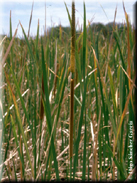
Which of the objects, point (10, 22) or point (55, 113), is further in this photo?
point (10, 22)

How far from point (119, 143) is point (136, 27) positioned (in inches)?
16.4

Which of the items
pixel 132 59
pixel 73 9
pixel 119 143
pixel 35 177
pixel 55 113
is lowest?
pixel 35 177

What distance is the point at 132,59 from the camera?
0.67m

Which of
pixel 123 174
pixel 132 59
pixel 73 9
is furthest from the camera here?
pixel 132 59

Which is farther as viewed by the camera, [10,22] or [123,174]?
[10,22]

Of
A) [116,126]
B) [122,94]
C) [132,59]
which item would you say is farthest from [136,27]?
[116,126]

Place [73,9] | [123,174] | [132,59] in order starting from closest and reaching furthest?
[73,9] < [123,174] < [132,59]

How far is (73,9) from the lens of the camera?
17.4 inches

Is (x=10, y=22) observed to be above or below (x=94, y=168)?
above

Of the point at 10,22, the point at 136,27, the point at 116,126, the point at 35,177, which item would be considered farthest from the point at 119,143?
the point at 10,22

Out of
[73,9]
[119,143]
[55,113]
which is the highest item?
[73,9]

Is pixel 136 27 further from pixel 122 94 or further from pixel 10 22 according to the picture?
pixel 10 22

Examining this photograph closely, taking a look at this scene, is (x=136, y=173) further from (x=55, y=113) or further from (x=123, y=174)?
(x=55, y=113)

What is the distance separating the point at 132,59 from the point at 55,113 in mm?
351
